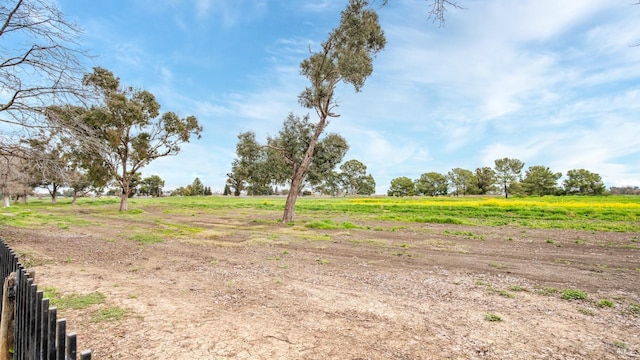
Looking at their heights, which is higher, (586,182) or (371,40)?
(371,40)

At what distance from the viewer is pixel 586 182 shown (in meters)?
70.4

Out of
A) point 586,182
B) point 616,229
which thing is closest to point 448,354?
point 616,229

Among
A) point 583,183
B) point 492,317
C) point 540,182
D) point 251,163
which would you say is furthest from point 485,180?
point 492,317

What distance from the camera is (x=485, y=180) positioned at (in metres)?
99.1

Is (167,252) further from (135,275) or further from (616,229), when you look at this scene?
(616,229)

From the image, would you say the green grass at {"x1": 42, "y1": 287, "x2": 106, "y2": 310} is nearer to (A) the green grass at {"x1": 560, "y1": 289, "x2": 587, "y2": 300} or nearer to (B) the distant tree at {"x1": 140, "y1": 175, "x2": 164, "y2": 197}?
(A) the green grass at {"x1": 560, "y1": 289, "x2": 587, "y2": 300}

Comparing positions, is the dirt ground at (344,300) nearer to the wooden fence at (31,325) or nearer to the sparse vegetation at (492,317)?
the sparse vegetation at (492,317)

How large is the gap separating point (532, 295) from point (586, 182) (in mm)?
85117

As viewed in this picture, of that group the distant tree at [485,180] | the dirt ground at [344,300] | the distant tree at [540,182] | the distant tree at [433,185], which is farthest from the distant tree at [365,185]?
the dirt ground at [344,300]

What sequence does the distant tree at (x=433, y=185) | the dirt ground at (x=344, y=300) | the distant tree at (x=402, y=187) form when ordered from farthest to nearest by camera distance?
the distant tree at (x=402, y=187) → the distant tree at (x=433, y=185) → the dirt ground at (x=344, y=300)

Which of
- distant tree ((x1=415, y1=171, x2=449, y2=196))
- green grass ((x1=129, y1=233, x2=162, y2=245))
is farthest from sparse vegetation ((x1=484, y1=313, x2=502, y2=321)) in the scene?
distant tree ((x1=415, y1=171, x2=449, y2=196))

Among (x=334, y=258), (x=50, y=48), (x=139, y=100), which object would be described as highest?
(x=139, y=100)

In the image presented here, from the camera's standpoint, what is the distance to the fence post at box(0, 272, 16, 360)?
3.33m

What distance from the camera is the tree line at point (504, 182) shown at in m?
71.8
